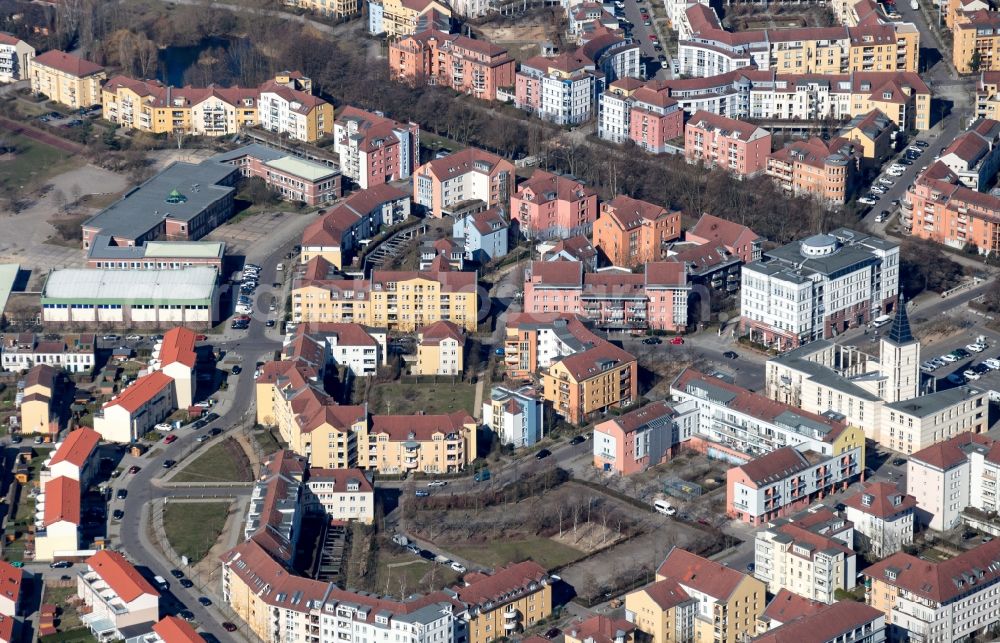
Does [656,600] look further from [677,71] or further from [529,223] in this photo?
[677,71]

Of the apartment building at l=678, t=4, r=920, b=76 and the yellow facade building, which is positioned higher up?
the apartment building at l=678, t=4, r=920, b=76

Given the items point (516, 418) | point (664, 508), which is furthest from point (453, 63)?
point (664, 508)

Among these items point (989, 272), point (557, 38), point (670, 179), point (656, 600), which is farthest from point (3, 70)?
point (656, 600)

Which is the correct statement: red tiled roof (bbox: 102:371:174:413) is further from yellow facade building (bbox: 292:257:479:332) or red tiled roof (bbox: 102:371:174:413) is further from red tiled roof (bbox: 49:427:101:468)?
yellow facade building (bbox: 292:257:479:332)

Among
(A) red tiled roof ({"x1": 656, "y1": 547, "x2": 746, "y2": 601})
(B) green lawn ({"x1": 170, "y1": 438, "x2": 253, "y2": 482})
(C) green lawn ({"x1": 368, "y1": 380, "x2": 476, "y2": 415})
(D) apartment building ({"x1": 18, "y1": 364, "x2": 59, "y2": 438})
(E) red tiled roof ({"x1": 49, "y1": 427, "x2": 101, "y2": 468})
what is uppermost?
(A) red tiled roof ({"x1": 656, "y1": 547, "x2": 746, "y2": 601})

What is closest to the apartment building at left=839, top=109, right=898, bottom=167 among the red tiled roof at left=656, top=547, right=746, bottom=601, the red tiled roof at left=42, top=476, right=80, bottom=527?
the red tiled roof at left=656, top=547, right=746, bottom=601

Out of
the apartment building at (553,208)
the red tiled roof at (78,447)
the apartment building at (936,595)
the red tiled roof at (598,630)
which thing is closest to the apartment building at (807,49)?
the apartment building at (553,208)
